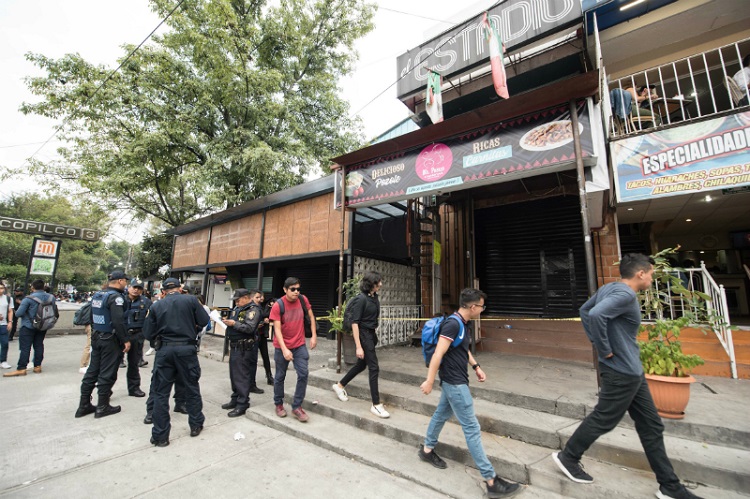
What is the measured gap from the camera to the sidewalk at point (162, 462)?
271cm

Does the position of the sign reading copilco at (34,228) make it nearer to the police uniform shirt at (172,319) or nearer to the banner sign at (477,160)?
the police uniform shirt at (172,319)

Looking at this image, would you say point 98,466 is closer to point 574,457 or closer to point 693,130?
point 574,457

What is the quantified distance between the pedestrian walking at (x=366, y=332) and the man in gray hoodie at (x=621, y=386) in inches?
A: 85.1

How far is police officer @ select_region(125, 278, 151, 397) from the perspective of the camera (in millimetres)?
5270

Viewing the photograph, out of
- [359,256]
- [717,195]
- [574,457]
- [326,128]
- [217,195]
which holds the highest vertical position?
[326,128]

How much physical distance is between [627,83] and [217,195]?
12.8 m

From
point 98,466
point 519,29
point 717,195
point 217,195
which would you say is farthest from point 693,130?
point 217,195

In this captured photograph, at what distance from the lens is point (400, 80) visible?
27.9 feet

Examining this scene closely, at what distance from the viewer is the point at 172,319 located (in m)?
3.75

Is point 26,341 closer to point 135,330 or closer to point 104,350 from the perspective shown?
point 135,330

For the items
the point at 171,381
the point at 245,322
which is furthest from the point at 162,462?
the point at 245,322

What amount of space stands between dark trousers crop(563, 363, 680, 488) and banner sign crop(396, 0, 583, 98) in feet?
19.7

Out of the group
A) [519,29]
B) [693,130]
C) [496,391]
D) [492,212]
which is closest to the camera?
[496,391]

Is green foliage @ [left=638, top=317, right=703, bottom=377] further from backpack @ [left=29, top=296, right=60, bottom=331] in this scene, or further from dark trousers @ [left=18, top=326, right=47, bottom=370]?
dark trousers @ [left=18, top=326, right=47, bottom=370]
